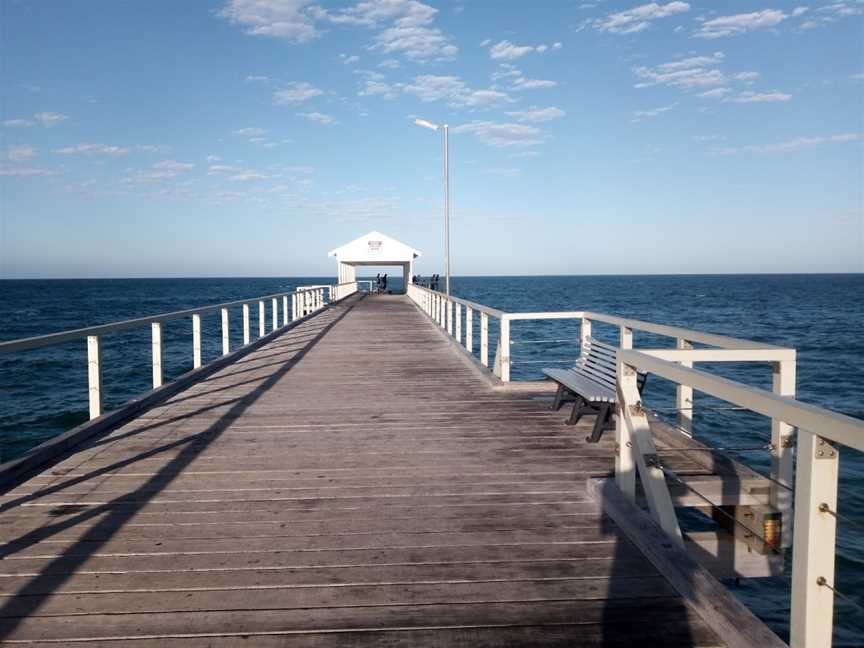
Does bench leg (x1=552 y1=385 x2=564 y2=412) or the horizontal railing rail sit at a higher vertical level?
the horizontal railing rail

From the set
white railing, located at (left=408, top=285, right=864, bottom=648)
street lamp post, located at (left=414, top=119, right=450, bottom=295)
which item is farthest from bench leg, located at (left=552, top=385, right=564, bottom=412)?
street lamp post, located at (left=414, top=119, right=450, bottom=295)

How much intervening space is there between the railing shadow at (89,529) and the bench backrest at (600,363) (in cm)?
325

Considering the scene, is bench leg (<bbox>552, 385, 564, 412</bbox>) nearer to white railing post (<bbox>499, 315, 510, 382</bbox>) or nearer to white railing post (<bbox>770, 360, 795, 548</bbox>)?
white railing post (<bbox>499, 315, 510, 382</bbox>)

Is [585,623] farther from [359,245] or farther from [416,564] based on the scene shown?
[359,245]

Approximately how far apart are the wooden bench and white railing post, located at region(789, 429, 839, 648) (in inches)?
99.3

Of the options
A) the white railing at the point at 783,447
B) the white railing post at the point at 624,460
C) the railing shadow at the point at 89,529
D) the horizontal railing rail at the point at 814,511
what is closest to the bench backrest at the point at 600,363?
the white railing at the point at 783,447

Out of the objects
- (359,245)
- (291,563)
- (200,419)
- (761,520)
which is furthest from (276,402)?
(359,245)

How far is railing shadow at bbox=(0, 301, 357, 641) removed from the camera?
2.83 metres

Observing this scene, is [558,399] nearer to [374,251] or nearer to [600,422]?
[600,422]

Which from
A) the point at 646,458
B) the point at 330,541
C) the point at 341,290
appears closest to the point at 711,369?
the point at 341,290

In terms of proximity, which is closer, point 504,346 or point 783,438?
point 783,438

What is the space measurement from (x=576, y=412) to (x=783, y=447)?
226cm

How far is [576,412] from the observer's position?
5891 mm

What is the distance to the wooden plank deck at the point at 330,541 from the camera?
8.65 feet
